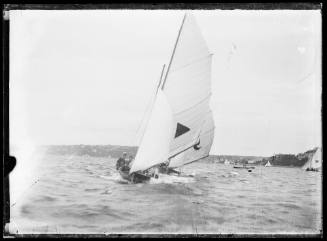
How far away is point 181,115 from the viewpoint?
287 cm

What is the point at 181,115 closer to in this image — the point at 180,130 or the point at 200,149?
the point at 180,130

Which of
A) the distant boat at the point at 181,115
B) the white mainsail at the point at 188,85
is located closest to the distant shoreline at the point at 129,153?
the distant boat at the point at 181,115

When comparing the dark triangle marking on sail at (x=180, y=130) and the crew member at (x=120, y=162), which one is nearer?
the crew member at (x=120, y=162)

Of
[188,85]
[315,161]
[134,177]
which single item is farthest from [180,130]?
[315,161]

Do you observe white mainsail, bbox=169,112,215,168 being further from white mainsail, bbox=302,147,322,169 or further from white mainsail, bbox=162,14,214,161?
white mainsail, bbox=302,147,322,169

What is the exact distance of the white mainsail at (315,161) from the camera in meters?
2.76

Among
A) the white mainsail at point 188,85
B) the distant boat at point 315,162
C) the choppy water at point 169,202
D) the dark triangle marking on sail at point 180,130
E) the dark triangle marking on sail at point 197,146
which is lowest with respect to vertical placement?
the choppy water at point 169,202

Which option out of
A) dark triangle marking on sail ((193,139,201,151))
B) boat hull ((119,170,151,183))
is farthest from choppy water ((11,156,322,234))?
dark triangle marking on sail ((193,139,201,151))

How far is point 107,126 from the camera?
2.77m

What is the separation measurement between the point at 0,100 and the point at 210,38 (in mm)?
1488

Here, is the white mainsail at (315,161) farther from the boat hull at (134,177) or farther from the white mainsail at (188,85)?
the boat hull at (134,177)

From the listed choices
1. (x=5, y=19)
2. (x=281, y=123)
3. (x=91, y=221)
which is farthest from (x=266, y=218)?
(x=5, y=19)

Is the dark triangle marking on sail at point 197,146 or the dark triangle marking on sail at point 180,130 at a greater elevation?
the dark triangle marking on sail at point 180,130

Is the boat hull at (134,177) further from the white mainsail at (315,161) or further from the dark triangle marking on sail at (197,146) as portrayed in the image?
the white mainsail at (315,161)
